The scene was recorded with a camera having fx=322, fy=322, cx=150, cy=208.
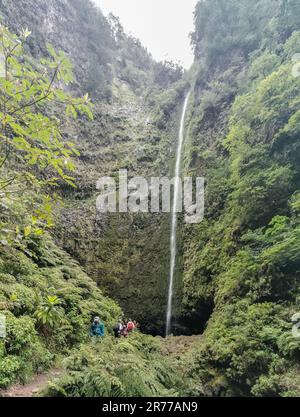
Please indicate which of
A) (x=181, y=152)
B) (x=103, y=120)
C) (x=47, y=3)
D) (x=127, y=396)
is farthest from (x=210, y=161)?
(x=47, y=3)

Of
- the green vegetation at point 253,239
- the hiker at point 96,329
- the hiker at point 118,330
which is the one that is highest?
the green vegetation at point 253,239

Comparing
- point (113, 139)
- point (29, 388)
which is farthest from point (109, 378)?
point (113, 139)

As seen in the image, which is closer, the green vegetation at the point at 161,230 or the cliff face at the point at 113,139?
the green vegetation at the point at 161,230

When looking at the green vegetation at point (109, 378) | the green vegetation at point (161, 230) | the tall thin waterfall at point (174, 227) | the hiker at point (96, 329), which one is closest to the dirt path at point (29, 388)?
the green vegetation at point (161, 230)

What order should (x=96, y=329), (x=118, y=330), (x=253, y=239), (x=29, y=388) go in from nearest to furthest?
(x=29, y=388) → (x=96, y=329) → (x=253, y=239) → (x=118, y=330)

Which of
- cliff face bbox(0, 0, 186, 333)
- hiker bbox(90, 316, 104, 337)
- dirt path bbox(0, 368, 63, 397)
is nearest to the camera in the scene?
dirt path bbox(0, 368, 63, 397)

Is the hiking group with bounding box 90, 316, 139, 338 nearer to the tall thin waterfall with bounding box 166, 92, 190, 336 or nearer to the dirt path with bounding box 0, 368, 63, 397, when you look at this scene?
the tall thin waterfall with bounding box 166, 92, 190, 336

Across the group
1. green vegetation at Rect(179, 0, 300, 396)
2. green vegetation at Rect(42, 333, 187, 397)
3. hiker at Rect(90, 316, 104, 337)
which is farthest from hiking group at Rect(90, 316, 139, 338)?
green vegetation at Rect(179, 0, 300, 396)

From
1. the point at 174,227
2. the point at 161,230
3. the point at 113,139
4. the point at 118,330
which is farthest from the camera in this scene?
the point at 113,139

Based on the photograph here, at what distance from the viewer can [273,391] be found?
5.73 meters

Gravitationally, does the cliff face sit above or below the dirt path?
above

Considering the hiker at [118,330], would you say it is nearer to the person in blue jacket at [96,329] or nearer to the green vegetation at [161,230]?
the green vegetation at [161,230]

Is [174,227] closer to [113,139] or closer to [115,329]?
[115,329]

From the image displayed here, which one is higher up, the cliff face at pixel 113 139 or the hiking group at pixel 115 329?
the cliff face at pixel 113 139
